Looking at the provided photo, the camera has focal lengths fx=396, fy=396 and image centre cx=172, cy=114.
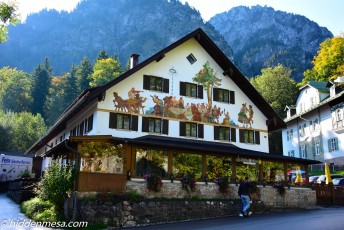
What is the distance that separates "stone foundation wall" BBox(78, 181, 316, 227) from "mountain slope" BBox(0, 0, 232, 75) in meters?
113

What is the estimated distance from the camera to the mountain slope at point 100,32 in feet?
485

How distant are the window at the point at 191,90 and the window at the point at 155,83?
49.0 inches

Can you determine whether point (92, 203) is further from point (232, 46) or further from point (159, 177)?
point (232, 46)

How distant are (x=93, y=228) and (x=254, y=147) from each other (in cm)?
1668

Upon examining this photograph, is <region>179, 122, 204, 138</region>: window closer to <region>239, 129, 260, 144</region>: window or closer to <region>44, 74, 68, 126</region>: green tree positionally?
<region>239, 129, 260, 144</region>: window

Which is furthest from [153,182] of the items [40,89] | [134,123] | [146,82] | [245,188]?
[40,89]

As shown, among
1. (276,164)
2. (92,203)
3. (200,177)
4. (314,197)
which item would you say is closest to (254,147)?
(276,164)

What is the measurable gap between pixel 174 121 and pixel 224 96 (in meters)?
4.98

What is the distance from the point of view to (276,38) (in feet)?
436

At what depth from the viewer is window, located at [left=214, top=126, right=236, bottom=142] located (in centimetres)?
2880

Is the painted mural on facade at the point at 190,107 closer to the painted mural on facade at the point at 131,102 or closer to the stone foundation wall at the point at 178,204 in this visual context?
the painted mural on facade at the point at 131,102

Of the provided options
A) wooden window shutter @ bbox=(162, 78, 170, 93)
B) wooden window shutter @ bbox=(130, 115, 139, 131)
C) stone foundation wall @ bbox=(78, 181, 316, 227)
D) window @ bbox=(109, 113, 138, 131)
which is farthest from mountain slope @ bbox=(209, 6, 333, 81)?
window @ bbox=(109, 113, 138, 131)

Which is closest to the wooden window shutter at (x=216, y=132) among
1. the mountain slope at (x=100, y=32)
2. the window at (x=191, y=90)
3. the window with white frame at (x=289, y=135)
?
the window at (x=191, y=90)

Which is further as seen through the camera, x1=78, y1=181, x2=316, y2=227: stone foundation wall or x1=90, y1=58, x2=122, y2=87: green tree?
x1=90, y1=58, x2=122, y2=87: green tree
